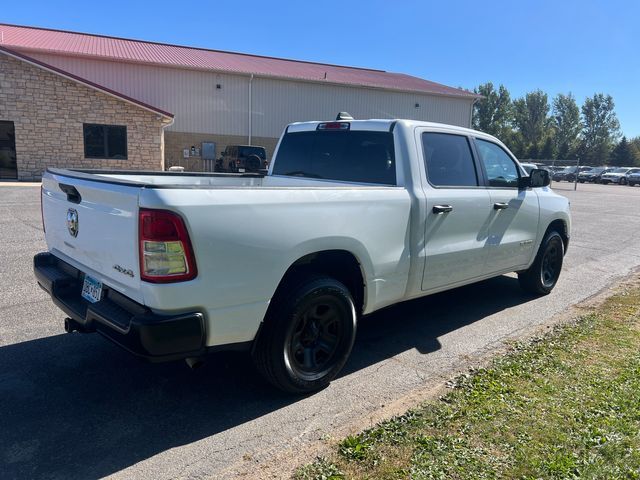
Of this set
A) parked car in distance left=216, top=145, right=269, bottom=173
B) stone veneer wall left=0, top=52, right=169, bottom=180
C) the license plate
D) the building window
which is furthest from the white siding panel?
the license plate

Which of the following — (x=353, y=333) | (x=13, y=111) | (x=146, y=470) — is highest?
(x=13, y=111)

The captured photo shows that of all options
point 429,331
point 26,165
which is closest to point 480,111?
point 26,165

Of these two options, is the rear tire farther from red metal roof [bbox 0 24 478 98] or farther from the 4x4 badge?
red metal roof [bbox 0 24 478 98]

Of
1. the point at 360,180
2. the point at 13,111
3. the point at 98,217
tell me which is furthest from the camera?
the point at 13,111

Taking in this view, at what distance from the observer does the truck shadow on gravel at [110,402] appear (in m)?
2.76

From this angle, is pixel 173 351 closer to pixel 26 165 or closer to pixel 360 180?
pixel 360 180

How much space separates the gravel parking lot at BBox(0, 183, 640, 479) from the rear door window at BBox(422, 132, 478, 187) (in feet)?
4.88

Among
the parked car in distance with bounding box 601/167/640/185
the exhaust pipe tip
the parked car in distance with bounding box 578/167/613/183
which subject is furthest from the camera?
the parked car in distance with bounding box 578/167/613/183

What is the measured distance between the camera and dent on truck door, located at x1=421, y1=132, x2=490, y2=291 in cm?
424

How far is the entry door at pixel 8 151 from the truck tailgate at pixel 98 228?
67.3 feet

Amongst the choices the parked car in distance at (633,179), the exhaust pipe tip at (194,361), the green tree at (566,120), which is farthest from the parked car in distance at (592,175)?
the exhaust pipe tip at (194,361)

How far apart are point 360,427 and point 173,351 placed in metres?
1.26

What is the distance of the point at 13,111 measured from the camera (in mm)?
20375

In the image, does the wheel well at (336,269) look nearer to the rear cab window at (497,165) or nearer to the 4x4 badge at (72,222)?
the 4x4 badge at (72,222)
